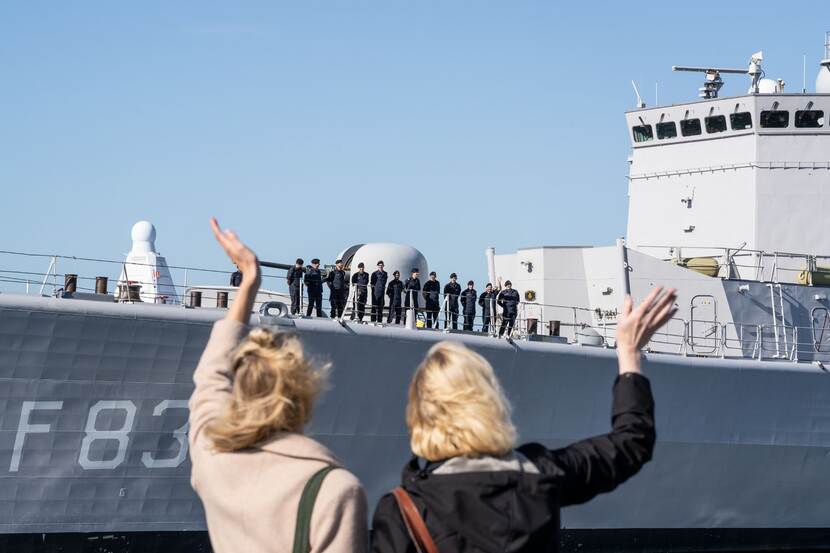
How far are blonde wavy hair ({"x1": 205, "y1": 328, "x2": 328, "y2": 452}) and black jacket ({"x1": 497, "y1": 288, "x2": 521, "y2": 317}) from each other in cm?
1407

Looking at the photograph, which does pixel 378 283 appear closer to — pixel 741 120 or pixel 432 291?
pixel 432 291

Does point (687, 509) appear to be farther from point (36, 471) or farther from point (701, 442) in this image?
point (36, 471)

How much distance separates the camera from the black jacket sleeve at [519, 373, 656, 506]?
98.4 inches

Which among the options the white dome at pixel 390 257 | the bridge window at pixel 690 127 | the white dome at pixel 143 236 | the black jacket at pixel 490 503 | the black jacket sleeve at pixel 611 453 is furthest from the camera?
the white dome at pixel 143 236

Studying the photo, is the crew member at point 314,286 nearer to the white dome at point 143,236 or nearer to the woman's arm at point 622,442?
the white dome at point 143,236

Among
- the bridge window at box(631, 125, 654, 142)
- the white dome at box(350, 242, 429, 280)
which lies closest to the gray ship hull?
the white dome at box(350, 242, 429, 280)

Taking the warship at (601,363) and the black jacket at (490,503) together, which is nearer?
the black jacket at (490,503)

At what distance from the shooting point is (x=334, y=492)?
Result: 2.39 meters

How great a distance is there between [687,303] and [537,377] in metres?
3.68

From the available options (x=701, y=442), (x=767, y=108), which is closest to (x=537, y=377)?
(x=701, y=442)

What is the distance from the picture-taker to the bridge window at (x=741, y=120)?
20.2 metres

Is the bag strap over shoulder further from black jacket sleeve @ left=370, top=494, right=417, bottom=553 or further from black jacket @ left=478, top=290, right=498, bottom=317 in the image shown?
black jacket @ left=478, top=290, right=498, bottom=317

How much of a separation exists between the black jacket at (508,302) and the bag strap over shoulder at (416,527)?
14133 millimetres

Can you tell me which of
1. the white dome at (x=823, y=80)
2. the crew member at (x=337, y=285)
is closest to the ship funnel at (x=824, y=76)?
the white dome at (x=823, y=80)
